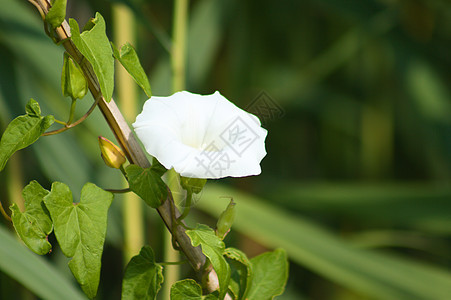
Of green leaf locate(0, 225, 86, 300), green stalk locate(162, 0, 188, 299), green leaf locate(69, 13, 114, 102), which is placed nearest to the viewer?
green leaf locate(69, 13, 114, 102)

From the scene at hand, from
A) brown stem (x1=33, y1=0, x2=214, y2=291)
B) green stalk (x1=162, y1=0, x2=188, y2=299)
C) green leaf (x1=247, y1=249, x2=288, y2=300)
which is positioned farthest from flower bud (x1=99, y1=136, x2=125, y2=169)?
green stalk (x1=162, y1=0, x2=188, y2=299)

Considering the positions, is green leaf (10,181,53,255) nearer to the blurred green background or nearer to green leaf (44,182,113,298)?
green leaf (44,182,113,298)

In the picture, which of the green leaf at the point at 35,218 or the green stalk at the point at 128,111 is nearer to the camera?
the green leaf at the point at 35,218

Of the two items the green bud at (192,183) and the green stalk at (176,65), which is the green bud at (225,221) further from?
the green stalk at (176,65)

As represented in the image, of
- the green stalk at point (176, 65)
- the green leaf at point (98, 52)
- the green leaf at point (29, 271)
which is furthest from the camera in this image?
the green stalk at point (176, 65)

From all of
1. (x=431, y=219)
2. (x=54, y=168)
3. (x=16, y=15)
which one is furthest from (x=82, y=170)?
(x=431, y=219)

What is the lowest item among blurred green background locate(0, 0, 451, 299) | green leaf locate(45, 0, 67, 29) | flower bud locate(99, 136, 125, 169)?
blurred green background locate(0, 0, 451, 299)

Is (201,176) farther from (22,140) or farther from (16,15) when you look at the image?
(16,15)

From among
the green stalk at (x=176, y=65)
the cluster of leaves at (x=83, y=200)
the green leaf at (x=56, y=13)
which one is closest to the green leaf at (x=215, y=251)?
the cluster of leaves at (x=83, y=200)
